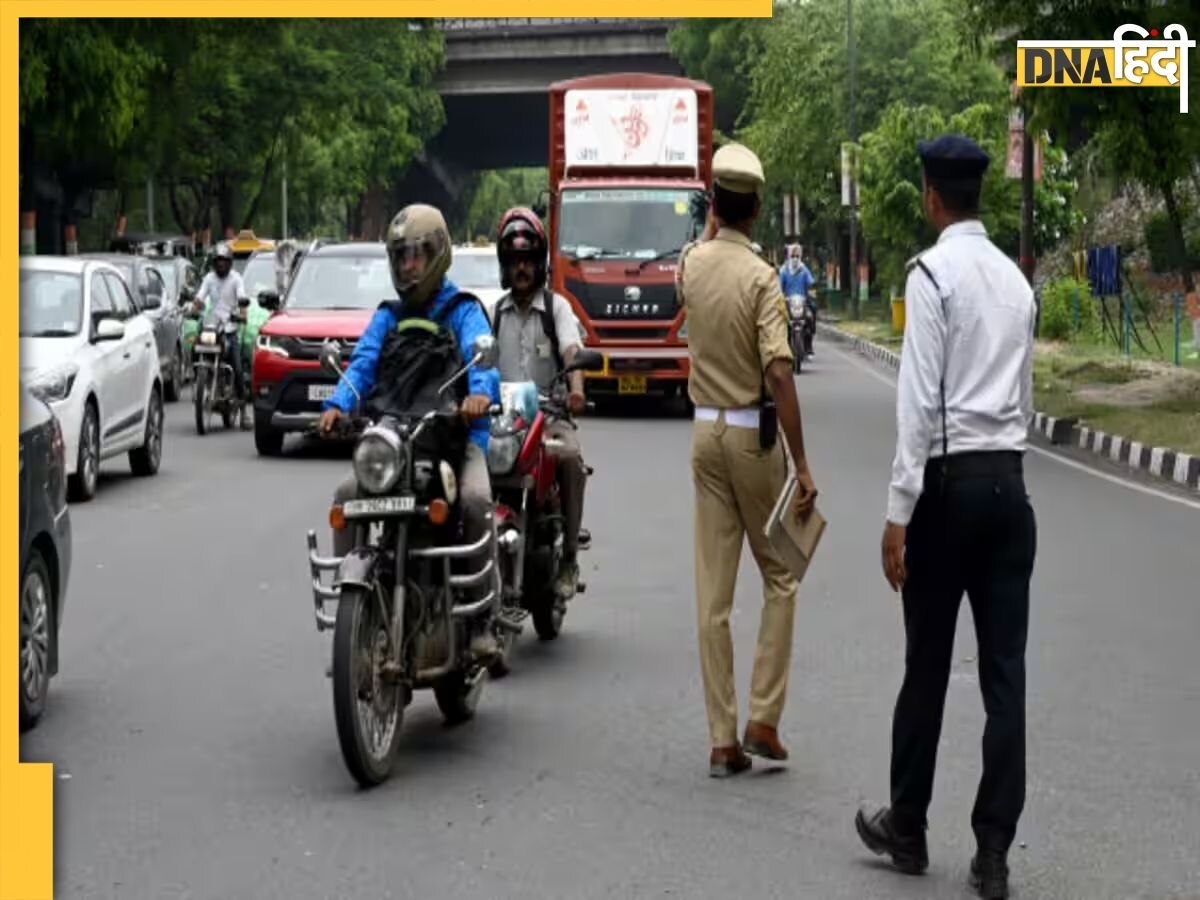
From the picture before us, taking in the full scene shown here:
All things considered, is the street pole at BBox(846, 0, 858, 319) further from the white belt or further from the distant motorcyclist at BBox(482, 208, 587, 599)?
the white belt

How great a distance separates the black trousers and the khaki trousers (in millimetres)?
1306

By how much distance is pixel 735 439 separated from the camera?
7.83 metres

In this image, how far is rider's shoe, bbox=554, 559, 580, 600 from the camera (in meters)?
10.4

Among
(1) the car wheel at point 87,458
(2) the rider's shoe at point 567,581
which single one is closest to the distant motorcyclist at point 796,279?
(1) the car wheel at point 87,458

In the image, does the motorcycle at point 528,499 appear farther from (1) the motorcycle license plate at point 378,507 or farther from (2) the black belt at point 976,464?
(2) the black belt at point 976,464

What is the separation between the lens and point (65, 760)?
8.16 m

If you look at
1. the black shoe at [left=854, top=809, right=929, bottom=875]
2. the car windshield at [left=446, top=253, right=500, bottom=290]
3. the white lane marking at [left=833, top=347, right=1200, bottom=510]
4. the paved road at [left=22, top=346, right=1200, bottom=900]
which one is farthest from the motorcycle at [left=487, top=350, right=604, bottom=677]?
the car windshield at [left=446, top=253, right=500, bottom=290]

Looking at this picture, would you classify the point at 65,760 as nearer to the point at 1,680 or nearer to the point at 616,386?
the point at 1,680

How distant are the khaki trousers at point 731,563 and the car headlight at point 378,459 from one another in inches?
37.7

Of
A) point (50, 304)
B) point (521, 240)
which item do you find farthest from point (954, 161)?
point (50, 304)

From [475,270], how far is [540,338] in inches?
576

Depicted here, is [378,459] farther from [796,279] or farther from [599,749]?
[796,279]

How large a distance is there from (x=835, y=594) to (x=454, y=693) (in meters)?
4.08

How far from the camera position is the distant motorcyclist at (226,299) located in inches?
906
